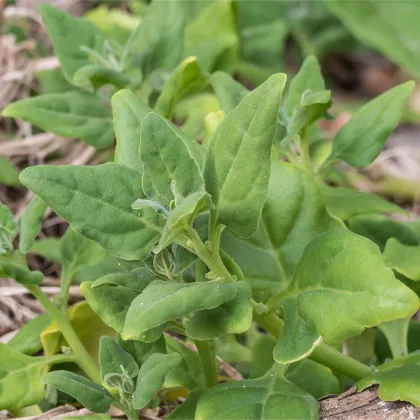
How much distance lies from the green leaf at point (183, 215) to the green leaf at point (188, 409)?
30cm

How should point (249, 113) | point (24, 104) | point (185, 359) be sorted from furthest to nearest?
1. point (24, 104)
2. point (185, 359)
3. point (249, 113)

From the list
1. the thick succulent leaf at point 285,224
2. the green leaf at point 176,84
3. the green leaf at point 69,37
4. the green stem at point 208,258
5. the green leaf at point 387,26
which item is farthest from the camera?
the green leaf at point 387,26

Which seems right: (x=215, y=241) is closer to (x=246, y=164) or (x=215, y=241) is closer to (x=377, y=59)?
(x=246, y=164)

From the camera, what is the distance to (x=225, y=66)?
186cm

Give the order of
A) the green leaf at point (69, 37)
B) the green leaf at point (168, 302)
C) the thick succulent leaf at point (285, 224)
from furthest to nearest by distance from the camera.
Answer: the green leaf at point (69, 37) → the thick succulent leaf at point (285, 224) → the green leaf at point (168, 302)

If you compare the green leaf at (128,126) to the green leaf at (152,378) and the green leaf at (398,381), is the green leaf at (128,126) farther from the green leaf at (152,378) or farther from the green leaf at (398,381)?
the green leaf at (398,381)

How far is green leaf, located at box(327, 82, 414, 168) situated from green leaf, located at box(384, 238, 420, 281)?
193 mm

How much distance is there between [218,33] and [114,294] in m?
1.03

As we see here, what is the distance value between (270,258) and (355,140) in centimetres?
32

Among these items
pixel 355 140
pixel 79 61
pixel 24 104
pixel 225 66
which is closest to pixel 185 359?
pixel 355 140

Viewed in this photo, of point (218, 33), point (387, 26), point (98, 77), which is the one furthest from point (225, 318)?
point (387, 26)

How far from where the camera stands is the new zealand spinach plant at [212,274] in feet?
3.06

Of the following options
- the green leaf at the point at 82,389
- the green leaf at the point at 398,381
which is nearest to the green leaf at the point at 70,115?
the green leaf at the point at 82,389

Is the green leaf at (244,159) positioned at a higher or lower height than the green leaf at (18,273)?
higher
